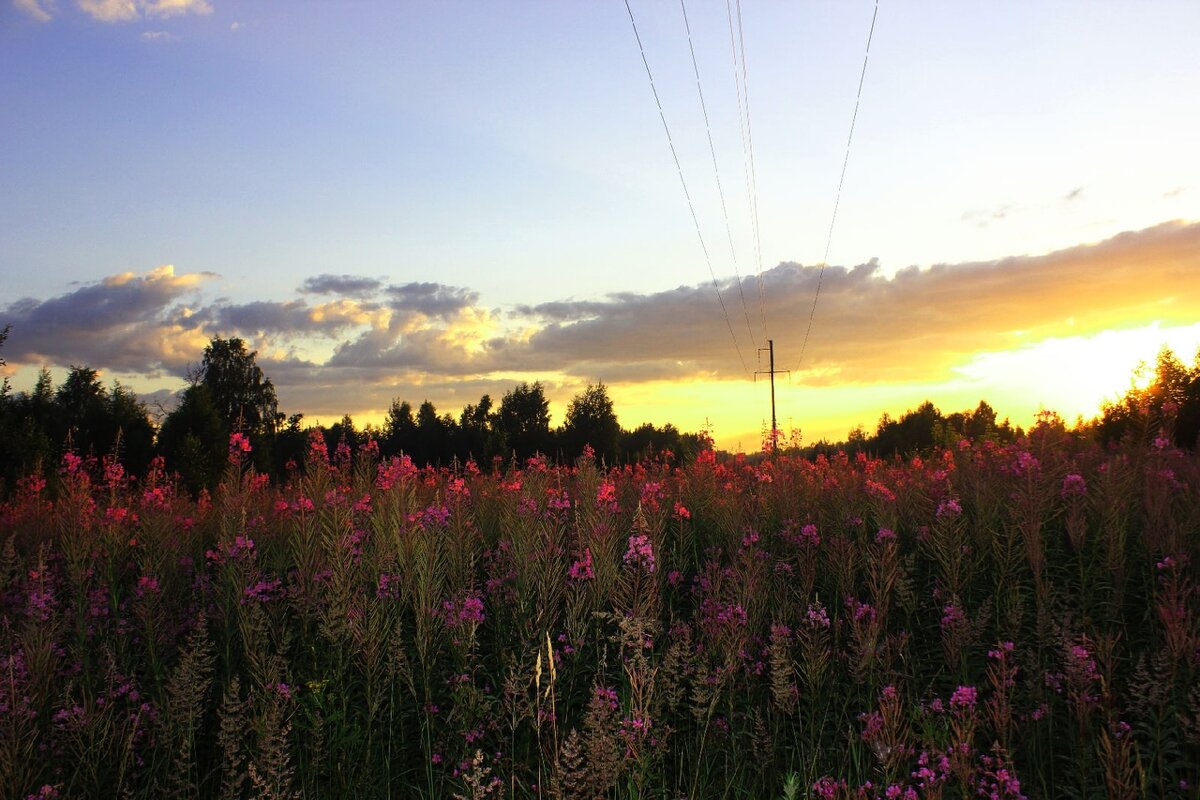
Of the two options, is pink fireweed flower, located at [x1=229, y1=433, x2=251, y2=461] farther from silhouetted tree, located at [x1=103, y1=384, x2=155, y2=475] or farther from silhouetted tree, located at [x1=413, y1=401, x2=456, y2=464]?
silhouetted tree, located at [x1=413, y1=401, x2=456, y2=464]

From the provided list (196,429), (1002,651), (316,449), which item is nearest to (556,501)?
(316,449)

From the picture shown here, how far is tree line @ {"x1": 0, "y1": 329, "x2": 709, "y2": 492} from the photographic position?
22656 mm

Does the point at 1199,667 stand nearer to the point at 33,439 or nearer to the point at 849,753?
the point at 849,753

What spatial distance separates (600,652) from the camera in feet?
17.7

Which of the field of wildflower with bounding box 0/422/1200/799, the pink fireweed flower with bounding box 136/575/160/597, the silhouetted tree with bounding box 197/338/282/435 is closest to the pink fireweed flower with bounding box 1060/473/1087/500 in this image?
the field of wildflower with bounding box 0/422/1200/799

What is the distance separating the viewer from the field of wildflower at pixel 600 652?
12.9ft

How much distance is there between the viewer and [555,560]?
17.3 ft

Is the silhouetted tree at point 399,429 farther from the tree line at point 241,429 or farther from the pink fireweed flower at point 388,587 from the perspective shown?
the pink fireweed flower at point 388,587

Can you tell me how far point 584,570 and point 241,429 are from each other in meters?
3.51

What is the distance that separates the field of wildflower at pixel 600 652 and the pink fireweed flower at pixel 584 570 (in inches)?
2.0

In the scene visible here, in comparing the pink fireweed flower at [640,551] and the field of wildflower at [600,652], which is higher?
the pink fireweed flower at [640,551]

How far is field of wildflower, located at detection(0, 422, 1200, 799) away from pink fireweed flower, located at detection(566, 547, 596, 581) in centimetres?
5

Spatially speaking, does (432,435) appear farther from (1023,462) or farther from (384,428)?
(1023,462)

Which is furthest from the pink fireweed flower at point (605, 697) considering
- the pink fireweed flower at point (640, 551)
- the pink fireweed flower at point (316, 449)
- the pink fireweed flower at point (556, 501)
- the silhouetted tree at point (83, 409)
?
the silhouetted tree at point (83, 409)
